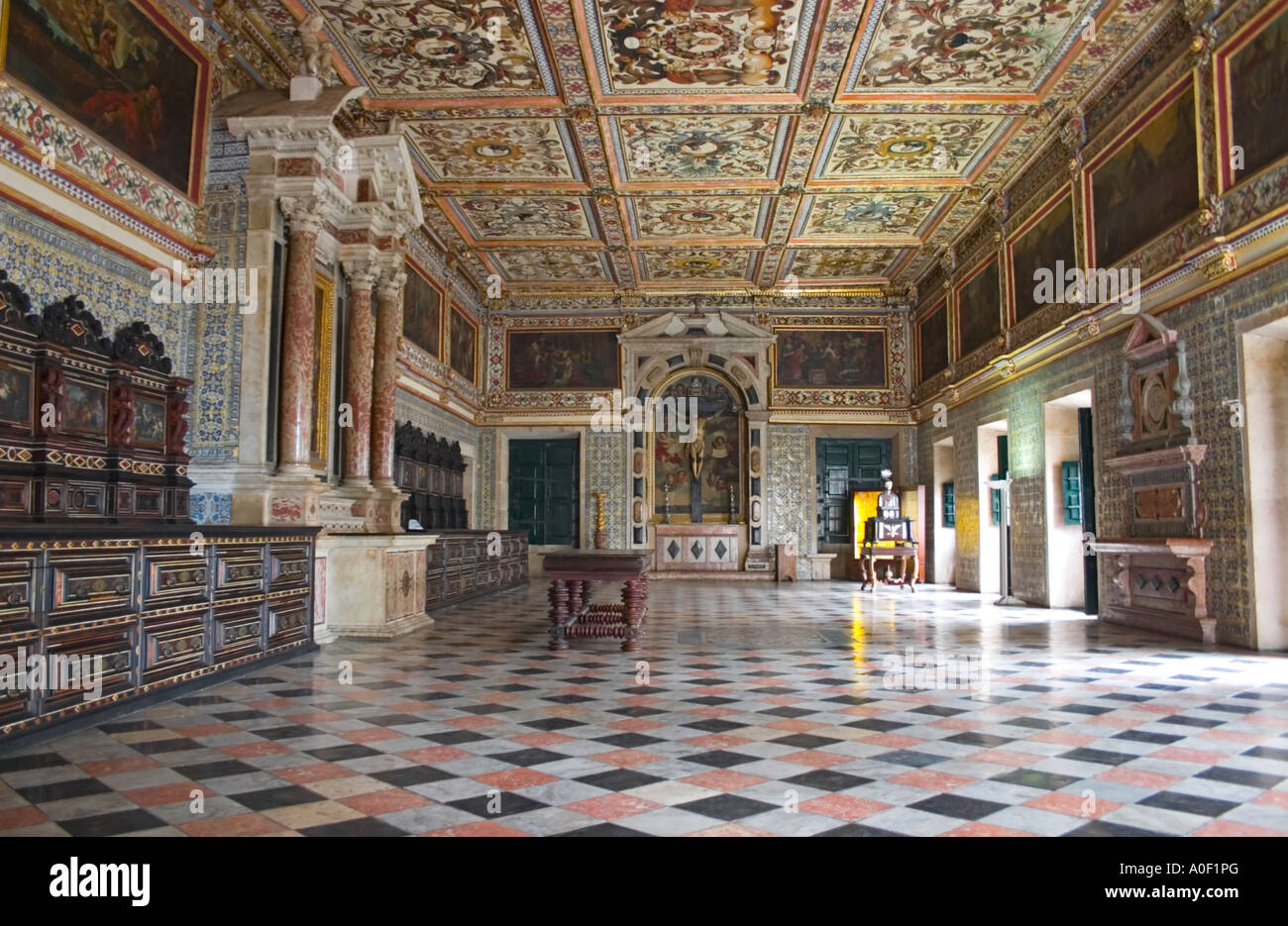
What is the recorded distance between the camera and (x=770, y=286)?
2011 cm

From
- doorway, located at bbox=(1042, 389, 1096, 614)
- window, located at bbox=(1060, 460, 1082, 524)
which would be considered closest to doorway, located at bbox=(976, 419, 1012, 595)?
doorway, located at bbox=(1042, 389, 1096, 614)

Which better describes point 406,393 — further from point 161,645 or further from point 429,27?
point 161,645

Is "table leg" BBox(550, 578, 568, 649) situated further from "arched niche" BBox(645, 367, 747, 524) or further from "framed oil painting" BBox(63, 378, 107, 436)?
"arched niche" BBox(645, 367, 747, 524)

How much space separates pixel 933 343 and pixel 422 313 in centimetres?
1094

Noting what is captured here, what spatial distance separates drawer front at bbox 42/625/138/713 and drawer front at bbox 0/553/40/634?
0.76 ft

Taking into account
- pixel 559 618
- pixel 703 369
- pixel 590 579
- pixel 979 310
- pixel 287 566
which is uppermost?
pixel 979 310

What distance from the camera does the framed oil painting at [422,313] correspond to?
14.8 meters

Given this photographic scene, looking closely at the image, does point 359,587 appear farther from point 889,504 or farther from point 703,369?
point 703,369

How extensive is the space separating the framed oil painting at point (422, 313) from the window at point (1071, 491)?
35.4 feet

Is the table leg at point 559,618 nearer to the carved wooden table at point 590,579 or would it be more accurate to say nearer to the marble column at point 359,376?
the carved wooden table at point 590,579

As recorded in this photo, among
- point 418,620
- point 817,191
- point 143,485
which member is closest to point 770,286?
point 817,191

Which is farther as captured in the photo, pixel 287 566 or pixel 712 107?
pixel 712 107

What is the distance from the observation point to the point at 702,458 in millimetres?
20656

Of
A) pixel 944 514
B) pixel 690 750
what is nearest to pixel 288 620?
pixel 690 750
